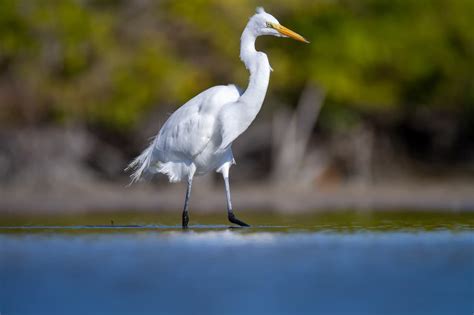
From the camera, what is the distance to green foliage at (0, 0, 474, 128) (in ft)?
70.9

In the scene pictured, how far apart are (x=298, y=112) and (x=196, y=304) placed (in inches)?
760

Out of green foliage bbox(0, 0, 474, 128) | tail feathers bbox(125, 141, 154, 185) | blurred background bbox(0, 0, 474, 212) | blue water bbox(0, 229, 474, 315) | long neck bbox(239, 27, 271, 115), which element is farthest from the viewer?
green foliage bbox(0, 0, 474, 128)

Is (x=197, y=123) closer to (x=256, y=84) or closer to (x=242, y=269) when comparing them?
(x=256, y=84)

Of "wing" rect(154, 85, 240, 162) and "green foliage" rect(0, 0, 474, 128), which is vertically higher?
"green foliage" rect(0, 0, 474, 128)

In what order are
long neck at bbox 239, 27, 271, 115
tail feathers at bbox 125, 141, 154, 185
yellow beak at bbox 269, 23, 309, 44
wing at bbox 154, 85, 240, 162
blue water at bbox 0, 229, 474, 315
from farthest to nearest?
tail feathers at bbox 125, 141, 154, 185 → wing at bbox 154, 85, 240, 162 → yellow beak at bbox 269, 23, 309, 44 → long neck at bbox 239, 27, 271, 115 → blue water at bbox 0, 229, 474, 315

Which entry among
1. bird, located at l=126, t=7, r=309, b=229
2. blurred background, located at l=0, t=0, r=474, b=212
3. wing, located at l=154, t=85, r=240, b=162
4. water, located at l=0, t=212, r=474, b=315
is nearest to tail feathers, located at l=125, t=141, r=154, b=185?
bird, located at l=126, t=7, r=309, b=229

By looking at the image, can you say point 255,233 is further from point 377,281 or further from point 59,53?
point 59,53

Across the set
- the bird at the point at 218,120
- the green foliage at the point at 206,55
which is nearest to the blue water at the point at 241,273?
the bird at the point at 218,120

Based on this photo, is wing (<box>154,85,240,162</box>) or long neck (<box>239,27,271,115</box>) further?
wing (<box>154,85,240,162</box>)

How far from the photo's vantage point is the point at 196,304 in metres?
6.84

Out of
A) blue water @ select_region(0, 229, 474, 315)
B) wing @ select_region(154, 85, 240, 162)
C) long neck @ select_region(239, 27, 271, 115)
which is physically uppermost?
long neck @ select_region(239, 27, 271, 115)

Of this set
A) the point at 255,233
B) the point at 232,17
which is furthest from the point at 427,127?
the point at 255,233

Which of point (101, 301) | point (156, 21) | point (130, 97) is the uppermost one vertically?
point (156, 21)

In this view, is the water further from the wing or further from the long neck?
the long neck
